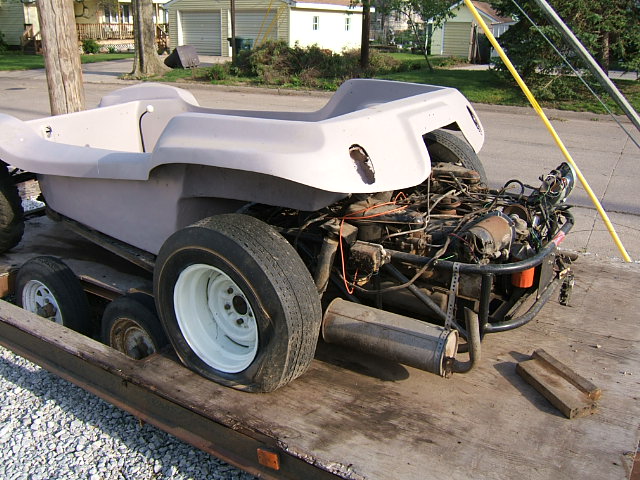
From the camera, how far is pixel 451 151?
4227 mm

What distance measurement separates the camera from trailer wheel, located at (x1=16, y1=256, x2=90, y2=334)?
12.1 feet

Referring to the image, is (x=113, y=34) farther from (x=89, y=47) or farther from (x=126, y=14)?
(x=89, y=47)

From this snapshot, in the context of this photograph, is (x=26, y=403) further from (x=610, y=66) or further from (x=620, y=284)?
(x=610, y=66)

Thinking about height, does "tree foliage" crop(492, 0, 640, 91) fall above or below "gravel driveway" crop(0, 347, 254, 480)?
above

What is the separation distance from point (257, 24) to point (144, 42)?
15.0 meters

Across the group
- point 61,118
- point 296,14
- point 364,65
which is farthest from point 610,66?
point 296,14

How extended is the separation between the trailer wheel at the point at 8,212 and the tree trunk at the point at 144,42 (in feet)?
57.6

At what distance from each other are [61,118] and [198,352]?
7.95 ft

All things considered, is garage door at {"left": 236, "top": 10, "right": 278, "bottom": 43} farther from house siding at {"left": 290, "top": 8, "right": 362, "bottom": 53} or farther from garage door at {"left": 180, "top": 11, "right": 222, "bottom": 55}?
garage door at {"left": 180, "top": 11, "right": 222, "bottom": 55}

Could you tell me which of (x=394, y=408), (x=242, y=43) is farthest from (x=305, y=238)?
(x=242, y=43)

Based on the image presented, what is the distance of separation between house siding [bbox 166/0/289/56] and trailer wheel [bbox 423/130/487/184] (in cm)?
2982

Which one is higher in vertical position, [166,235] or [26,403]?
[166,235]

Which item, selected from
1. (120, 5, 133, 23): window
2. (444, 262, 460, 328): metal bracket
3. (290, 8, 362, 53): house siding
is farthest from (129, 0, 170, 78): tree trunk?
(120, 5, 133, 23): window

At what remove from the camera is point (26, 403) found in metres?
3.34
